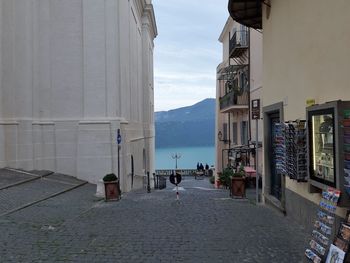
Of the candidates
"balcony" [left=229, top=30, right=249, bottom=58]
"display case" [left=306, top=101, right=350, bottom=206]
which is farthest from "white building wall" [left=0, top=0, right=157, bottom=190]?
"display case" [left=306, top=101, right=350, bottom=206]

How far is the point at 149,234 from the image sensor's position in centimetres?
933

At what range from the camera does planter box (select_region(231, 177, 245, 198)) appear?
54.0ft

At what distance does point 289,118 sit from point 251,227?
274 centimetres

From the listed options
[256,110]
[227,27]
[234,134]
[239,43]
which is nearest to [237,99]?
[239,43]

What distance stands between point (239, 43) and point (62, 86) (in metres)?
11.7

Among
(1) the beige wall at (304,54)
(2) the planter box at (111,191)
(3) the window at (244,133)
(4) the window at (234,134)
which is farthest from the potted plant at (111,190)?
(4) the window at (234,134)

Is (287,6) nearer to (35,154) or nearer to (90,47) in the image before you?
(90,47)

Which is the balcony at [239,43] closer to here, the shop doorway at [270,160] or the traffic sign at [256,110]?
the traffic sign at [256,110]

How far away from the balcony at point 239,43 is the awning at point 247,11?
12.0 metres

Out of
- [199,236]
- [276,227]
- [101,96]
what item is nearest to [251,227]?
[276,227]

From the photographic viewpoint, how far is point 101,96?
21.4m

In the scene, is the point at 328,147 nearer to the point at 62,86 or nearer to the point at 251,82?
the point at 62,86

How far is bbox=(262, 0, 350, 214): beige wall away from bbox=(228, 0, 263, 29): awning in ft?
2.79

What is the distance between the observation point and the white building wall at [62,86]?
20.5 m
